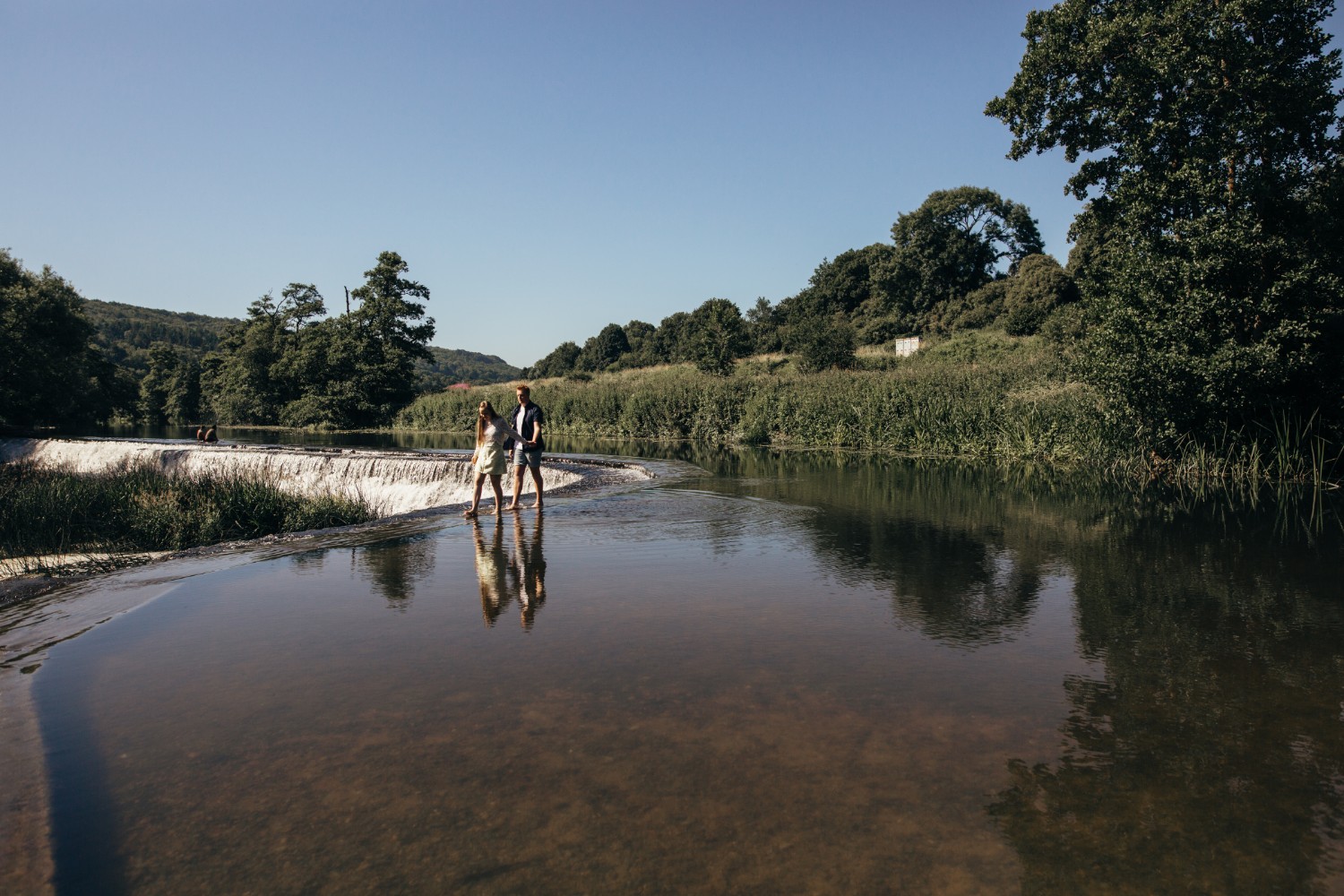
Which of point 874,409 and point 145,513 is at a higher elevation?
point 874,409

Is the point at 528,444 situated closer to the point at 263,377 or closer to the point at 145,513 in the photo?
the point at 145,513

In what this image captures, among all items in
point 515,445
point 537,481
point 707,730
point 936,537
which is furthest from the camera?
point 515,445

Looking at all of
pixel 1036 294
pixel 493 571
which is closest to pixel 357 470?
pixel 493 571

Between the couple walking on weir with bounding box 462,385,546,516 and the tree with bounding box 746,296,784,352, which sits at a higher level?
the tree with bounding box 746,296,784,352

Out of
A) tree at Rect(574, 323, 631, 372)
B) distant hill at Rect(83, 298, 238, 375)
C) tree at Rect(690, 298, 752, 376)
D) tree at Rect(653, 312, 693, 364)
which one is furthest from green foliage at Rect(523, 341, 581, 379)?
tree at Rect(690, 298, 752, 376)

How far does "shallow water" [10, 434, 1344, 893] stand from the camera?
3029 millimetres

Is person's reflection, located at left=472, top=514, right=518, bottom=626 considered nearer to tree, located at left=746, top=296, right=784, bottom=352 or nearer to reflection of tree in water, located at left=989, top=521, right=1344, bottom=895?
reflection of tree in water, located at left=989, top=521, right=1344, bottom=895

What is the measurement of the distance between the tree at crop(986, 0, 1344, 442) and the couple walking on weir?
39.4 feet

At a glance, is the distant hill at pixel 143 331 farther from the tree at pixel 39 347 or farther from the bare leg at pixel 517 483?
the bare leg at pixel 517 483

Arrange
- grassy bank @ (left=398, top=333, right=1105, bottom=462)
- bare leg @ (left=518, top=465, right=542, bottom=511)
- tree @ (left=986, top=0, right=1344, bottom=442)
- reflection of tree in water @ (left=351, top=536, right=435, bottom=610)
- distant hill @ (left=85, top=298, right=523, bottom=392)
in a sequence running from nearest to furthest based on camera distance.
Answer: reflection of tree in water @ (left=351, top=536, right=435, bottom=610) < bare leg @ (left=518, top=465, right=542, bottom=511) < tree @ (left=986, top=0, right=1344, bottom=442) < grassy bank @ (left=398, top=333, right=1105, bottom=462) < distant hill @ (left=85, top=298, right=523, bottom=392)

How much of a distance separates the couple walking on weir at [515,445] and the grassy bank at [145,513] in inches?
114

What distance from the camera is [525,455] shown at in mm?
12883

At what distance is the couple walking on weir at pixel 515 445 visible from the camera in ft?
40.9

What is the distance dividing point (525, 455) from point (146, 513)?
5.98 meters
